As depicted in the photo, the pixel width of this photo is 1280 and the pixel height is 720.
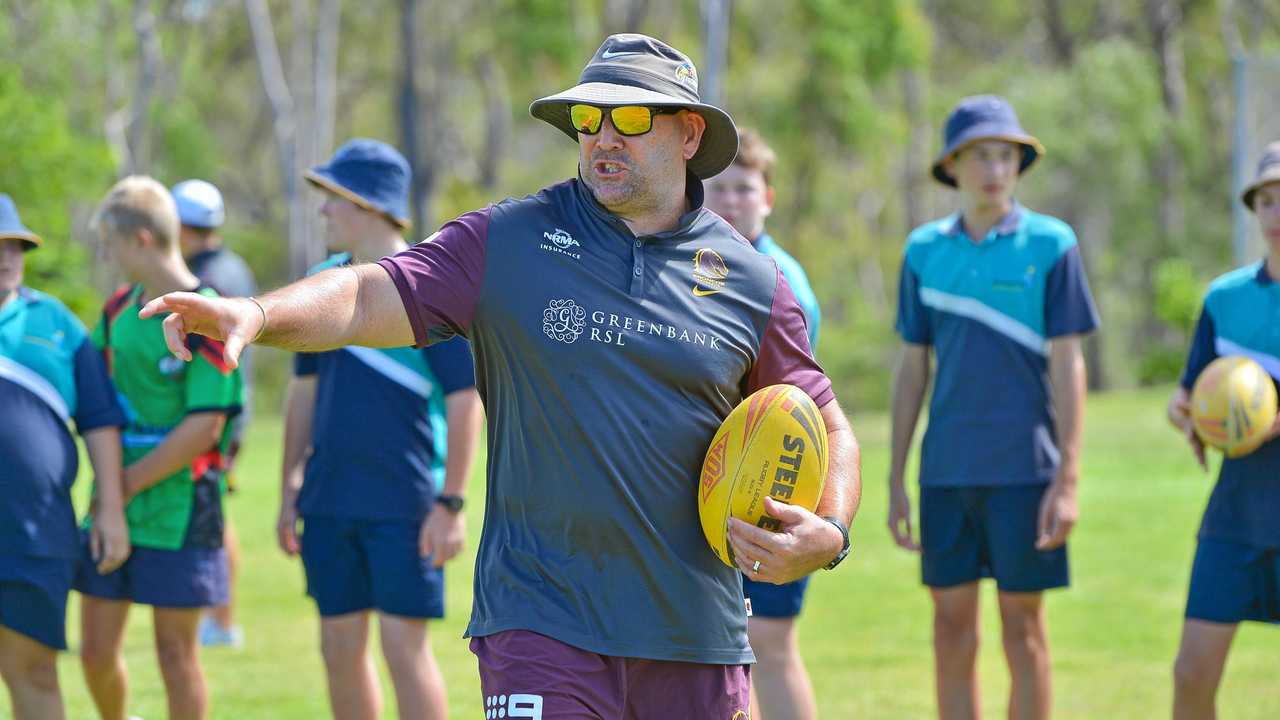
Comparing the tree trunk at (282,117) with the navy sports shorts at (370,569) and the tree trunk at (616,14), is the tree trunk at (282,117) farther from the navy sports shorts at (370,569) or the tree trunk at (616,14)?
the navy sports shorts at (370,569)

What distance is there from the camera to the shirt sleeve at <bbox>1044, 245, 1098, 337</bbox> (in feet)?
24.5

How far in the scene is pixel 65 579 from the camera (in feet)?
22.8

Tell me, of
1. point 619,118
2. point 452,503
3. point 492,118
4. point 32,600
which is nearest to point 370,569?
point 452,503

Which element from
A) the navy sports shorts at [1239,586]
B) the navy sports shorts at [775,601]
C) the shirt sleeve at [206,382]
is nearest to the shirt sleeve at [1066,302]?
the navy sports shorts at [1239,586]

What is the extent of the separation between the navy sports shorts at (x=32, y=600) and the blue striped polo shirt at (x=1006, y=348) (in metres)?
3.76

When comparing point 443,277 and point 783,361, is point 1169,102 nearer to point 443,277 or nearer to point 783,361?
point 783,361

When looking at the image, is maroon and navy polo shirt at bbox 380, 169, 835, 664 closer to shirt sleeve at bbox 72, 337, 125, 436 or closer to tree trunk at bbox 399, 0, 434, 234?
shirt sleeve at bbox 72, 337, 125, 436

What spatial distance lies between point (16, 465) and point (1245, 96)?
655 inches

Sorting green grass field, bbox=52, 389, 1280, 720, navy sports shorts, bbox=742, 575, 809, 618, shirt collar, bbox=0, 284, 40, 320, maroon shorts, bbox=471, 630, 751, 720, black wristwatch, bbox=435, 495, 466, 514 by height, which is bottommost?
green grass field, bbox=52, 389, 1280, 720

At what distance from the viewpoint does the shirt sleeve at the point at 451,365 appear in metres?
7.19

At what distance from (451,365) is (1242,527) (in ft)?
10.8

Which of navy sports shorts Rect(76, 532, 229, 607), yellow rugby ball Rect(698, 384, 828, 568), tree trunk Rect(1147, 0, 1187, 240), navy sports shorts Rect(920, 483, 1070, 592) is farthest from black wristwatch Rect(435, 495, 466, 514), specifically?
tree trunk Rect(1147, 0, 1187, 240)

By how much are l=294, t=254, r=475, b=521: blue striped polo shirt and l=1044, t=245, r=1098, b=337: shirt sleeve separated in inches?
101

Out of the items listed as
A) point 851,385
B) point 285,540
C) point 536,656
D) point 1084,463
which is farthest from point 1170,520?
point 851,385
